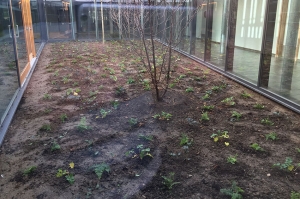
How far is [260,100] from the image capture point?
5.37 meters

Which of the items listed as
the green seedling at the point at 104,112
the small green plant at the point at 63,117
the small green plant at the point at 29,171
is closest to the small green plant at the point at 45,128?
the small green plant at the point at 63,117

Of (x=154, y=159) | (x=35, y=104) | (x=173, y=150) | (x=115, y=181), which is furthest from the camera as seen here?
(x=35, y=104)

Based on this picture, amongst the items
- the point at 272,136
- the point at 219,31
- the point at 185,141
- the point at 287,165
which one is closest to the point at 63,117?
the point at 185,141

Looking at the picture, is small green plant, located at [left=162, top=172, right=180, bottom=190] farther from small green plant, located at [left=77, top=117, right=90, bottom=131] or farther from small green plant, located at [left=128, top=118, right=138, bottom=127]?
small green plant, located at [left=77, top=117, right=90, bottom=131]

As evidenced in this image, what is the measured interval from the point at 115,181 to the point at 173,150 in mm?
890

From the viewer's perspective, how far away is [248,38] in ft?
21.2

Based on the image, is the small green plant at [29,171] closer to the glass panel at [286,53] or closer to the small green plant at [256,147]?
the small green plant at [256,147]

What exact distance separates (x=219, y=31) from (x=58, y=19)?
36.9 feet

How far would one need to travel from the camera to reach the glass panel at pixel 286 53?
4.87m

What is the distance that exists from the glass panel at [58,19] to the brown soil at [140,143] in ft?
35.5

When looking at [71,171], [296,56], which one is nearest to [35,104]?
[71,171]

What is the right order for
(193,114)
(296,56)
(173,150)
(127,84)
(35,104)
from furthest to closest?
(127,84) < (35,104) < (296,56) < (193,114) < (173,150)

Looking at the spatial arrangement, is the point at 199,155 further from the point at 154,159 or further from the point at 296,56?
the point at 296,56

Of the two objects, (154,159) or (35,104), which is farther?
(35,104)
